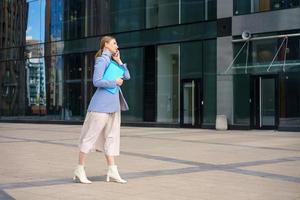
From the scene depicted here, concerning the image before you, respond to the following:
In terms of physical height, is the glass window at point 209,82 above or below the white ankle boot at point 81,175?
above

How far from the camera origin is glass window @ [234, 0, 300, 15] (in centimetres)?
2231

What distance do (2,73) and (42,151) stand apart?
28.4 m

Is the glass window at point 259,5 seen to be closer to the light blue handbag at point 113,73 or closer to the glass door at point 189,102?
the glass door at point 189,102

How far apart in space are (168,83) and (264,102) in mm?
5957

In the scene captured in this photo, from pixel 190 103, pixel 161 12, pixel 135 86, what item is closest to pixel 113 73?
pixel 190 103

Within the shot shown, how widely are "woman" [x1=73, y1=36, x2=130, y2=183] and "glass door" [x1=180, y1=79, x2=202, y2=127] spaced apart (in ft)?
57.7

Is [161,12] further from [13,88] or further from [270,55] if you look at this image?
[13,88]

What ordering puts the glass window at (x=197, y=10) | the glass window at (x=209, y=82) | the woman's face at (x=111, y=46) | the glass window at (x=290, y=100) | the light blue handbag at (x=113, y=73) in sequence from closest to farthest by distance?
the light blue handbag at (x=113, y=73) → the woman's face at (x=111, y=46) → the glass window at (x=290, y=100) → the glass window at (x=209, y=82) → the glass window at (x=197, y=10)

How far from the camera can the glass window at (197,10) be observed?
83.4 feet

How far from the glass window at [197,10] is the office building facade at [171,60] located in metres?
0.05

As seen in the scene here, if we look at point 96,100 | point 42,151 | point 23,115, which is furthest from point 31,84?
point 96,100

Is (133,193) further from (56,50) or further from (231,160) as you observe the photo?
(56,50)

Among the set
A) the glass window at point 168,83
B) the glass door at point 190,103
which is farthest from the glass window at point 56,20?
the glass door at point 190,103

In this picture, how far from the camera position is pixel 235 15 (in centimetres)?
2411
